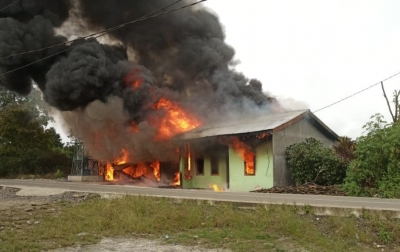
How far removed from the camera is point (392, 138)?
47.9 ft

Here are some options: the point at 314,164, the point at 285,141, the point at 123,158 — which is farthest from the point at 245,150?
the point at 123,158

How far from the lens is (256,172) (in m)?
20.1

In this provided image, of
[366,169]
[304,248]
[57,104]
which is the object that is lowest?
[304,248]

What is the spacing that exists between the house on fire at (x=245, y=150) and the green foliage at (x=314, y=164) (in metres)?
0.61

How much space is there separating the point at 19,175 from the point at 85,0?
51.9 feet

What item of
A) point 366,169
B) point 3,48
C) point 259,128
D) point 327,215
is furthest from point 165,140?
point 327,215

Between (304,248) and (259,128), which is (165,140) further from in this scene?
(304,248)

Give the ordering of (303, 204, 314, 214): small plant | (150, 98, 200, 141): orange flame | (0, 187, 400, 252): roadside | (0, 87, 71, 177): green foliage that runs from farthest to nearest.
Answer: (0, 87, 71, 177): green foliage, (150, 98, 200, 141): orange flame, (303, 204, 314, 214): small plant, (0, 187, 400, 252): roadside

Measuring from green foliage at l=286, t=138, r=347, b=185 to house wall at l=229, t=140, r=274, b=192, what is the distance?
961mm

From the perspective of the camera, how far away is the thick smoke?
2495cm

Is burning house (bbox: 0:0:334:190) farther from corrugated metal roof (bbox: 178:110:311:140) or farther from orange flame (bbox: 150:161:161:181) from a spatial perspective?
corrugated metal roof (bbox: 178:110:311:140)

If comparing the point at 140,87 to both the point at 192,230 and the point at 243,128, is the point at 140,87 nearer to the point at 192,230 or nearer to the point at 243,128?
the point at 243,128

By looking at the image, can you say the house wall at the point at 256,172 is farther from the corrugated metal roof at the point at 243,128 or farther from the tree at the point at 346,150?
the tree at the point at 346,150

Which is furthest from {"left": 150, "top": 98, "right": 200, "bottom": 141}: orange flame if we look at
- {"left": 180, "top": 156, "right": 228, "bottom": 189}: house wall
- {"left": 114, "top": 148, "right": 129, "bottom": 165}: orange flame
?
{"left": 114, "top": 148, "right": 129, "bottom": 165}: orange flame
